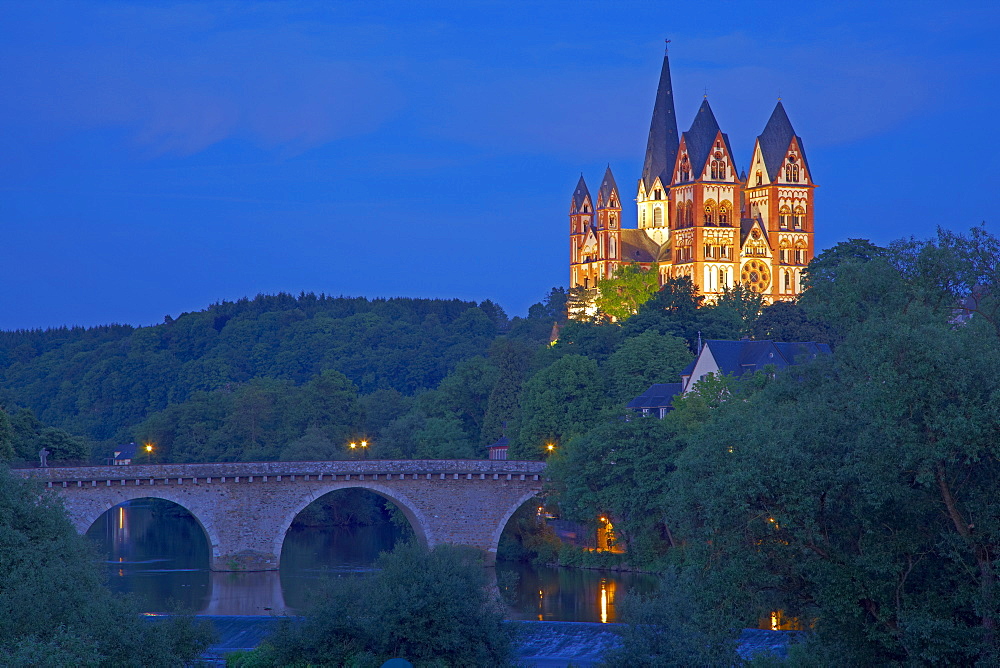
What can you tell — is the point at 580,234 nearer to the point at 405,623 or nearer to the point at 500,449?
the point at 500,449

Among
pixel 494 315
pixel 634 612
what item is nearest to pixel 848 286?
pixel 634 612

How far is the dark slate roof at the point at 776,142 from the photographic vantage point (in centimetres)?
11006

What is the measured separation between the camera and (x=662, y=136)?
114250mm

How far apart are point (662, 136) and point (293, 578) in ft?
223

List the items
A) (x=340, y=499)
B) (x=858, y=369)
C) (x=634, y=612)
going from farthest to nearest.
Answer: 1. (x=340, y=499)
2. (x=634, y=612)
3. (x=858, y=369)

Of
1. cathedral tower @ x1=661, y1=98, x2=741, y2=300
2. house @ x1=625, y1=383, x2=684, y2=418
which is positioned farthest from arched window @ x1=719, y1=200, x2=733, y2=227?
house @ x1=625, y1=383, x2=684, y2=418

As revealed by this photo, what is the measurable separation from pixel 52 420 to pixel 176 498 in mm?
81678

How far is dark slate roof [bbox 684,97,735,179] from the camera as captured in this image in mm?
107562

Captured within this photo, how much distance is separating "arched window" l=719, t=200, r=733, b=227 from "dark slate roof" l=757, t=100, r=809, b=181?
14.8 feet

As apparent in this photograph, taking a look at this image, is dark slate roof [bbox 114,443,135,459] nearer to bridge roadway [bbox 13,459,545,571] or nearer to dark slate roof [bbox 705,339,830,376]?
bridge roadway [bbox 13,459,545,571]

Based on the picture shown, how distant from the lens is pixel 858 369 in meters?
25.6

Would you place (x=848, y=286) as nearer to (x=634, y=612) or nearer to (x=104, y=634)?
(x=634, y=612)

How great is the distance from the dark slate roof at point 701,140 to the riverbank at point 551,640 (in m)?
69.2

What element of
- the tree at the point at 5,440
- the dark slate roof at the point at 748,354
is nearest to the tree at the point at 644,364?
the dark slate roof at the point at 748,354
